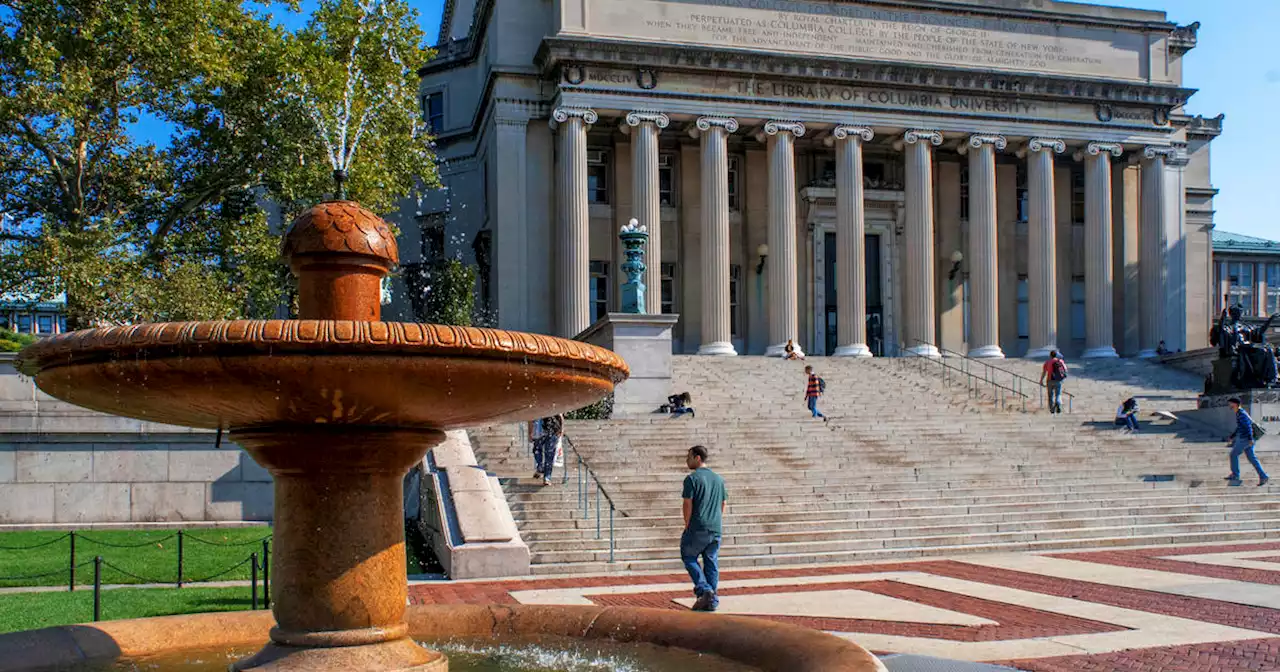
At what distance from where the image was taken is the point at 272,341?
603 centimetres

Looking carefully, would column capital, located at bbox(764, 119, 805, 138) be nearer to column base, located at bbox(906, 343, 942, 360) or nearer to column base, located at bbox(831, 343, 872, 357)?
column base, located at bbox(831, 343, 872, 357)

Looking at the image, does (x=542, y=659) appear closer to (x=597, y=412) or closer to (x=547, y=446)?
(x=547, y=446)

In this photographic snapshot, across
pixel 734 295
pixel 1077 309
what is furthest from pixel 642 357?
pixel 1077 309

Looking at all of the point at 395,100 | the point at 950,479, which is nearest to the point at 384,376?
the point at 950,479

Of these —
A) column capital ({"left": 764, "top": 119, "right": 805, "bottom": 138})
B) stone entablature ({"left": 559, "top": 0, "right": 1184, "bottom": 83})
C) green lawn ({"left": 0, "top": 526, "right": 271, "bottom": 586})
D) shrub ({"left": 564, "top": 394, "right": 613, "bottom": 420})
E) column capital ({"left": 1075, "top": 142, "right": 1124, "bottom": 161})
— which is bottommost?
green lawn ({"left": 0, "top": 526, "right": 271, "bottom": 586})

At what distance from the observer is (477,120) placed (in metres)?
46.0

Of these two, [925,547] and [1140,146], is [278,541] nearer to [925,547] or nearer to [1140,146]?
[925,547]

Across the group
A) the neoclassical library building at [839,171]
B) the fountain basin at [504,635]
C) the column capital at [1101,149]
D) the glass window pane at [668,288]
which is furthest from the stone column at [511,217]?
the fountain basin at [504,635]

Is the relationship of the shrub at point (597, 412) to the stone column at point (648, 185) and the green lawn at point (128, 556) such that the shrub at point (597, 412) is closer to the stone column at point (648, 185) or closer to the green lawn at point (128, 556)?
the green lawn at point (128, 556)

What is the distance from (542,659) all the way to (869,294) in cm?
3760

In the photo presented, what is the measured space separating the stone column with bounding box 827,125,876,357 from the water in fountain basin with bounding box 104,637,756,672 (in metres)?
32.4

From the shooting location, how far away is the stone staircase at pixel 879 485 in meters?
18.0

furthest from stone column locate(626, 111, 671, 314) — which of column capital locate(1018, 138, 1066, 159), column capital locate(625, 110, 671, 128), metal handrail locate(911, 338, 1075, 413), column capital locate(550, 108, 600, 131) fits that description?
column capital locate(1018, 138, 1066, 159)

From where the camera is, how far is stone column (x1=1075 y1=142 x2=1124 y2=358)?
42969 mm
